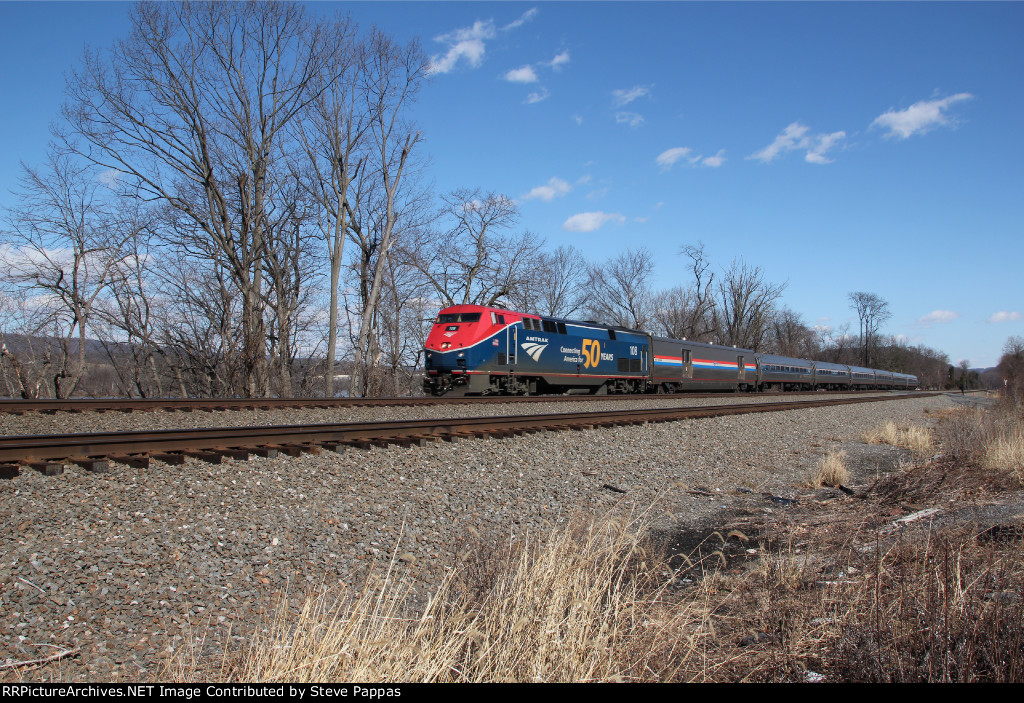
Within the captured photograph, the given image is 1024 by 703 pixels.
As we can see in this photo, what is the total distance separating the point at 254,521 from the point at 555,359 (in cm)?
1773

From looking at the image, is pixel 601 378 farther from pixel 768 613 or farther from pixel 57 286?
pixel 57 286

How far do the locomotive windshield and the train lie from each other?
0.03m

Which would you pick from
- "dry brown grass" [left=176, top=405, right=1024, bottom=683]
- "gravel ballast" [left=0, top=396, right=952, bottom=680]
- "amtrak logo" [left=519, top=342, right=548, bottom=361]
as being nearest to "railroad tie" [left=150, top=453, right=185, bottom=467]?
"gravel ballast" [left=0, top=396, right=952, bottom=680]

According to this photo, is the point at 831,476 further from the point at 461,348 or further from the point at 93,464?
the point at 461,348

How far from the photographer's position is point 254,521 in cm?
484

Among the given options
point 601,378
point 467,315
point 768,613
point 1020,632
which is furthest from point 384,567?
point 601,378

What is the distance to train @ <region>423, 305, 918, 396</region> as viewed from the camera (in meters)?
19.4

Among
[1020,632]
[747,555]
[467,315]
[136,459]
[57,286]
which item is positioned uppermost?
[57,286]

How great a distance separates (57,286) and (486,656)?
101ft

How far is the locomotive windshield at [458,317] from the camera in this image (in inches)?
770

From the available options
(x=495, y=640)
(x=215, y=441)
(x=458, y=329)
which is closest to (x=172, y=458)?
(x=215, y=441)

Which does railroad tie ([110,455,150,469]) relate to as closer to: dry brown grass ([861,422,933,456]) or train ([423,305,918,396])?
dry brown grass ([861,422,933,456])

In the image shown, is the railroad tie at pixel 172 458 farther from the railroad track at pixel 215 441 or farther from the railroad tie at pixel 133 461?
the railroad tie at pixel 133 461

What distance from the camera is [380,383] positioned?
26.4 meters
